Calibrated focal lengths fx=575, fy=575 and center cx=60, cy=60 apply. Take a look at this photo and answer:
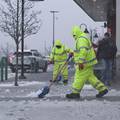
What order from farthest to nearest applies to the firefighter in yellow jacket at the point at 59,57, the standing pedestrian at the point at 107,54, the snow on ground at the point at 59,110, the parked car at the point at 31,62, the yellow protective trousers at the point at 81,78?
1. the parked car at the point at 31,62
2. the firefighter in yellow jacket at the point at 59,57
3. the standing pedestrian at the point at 107,54
4. the yellow protective trousers at the point at 81,78
5. the snow on ground at the point at 59,110

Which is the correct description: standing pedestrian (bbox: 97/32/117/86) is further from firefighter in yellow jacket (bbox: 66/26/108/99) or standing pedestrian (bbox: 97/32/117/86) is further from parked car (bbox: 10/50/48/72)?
parked car (bbox: 10/50/48/72)

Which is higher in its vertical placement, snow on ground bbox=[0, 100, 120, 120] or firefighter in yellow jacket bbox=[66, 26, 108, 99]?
firefighter in yellow jacket bbox=[66, 26, 108, 99]

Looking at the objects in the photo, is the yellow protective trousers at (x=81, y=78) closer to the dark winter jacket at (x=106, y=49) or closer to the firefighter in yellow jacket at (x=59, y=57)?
the dark winter jacket at (x=106, y=49)

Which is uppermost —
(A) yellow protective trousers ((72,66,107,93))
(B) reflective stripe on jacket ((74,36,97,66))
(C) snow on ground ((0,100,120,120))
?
(B) reflective stripe on jacket ((74,36,97,66))

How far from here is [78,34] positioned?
14.9 meters

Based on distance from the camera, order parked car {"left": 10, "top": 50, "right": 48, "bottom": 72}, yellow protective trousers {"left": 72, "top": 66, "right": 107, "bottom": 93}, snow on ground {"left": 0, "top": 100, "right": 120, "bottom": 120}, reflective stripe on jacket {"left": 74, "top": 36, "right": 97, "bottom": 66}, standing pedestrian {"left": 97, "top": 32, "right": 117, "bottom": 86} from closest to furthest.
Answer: snow on ground {"left": 0, "top": 100, "right": 120, "bottom": 120}, reflective stripe on jacket {"left": 74, "top": 36, "right": 97, "bottom": 66}, yellow protective trousers {"left": 72, "top": 66, "right": 107, "bottom": 93}, standing pedestrian {"left": 97, "top": 32, "right": 117, "bottom": 86}, parked car {"left": 10, "top": 50, "right": 48, "bottom": 72}

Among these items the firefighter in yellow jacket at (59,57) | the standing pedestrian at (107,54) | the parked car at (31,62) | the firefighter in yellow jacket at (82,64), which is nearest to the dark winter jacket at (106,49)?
the standing pedestrian at (107,54)

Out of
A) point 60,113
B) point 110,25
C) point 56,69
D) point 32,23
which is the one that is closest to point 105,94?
point 60,113

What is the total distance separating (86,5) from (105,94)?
63.8 feet

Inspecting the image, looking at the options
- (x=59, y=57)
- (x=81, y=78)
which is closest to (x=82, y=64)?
(x=81, y=78)

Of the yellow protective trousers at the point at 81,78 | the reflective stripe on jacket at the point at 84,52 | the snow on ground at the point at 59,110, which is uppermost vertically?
the reflective stripe on jacket at the point at 84,52

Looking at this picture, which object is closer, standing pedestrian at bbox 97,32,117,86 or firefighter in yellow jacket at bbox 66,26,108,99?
firefighter in yellow jacket at bbox 66,26,108,99

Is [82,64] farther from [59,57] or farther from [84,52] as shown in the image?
[59,57]

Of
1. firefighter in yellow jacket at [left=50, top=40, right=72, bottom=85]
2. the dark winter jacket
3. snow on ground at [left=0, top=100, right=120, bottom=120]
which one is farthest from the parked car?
snow on ground at [left=0, top=100, right=120, bottom=120]
